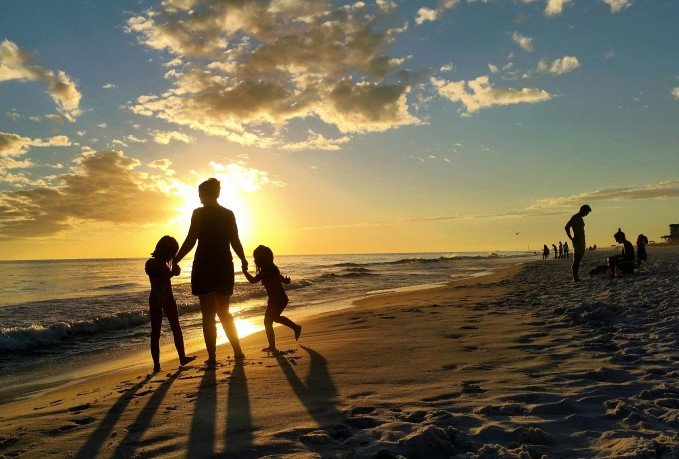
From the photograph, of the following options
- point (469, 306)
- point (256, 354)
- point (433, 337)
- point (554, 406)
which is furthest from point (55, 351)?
point (554, 406)

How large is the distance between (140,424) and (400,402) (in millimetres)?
1913

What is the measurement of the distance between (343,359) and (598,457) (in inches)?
127

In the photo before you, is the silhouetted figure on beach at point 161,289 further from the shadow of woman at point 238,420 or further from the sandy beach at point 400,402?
the shadow of woman at point 238,420

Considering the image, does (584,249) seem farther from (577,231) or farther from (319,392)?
(319,392)

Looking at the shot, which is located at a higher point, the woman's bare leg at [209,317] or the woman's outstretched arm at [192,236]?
the woman's outstretched arm at [192,236]

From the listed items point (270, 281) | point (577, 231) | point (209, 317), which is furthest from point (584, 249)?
point (209, 317)

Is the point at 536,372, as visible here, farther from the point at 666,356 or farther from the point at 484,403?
the point at 666,356

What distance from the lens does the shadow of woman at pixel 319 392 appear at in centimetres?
300

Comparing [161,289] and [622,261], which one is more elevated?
[161,289]

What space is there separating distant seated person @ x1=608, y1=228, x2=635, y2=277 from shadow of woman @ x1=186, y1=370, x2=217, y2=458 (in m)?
13.4

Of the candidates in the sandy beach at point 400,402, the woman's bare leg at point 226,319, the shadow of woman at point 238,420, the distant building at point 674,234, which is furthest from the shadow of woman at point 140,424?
the distant building at point 674,234

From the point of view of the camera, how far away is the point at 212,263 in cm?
566

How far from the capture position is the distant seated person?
1355 centimetres

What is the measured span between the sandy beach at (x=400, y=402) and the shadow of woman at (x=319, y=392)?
18 millimetres
